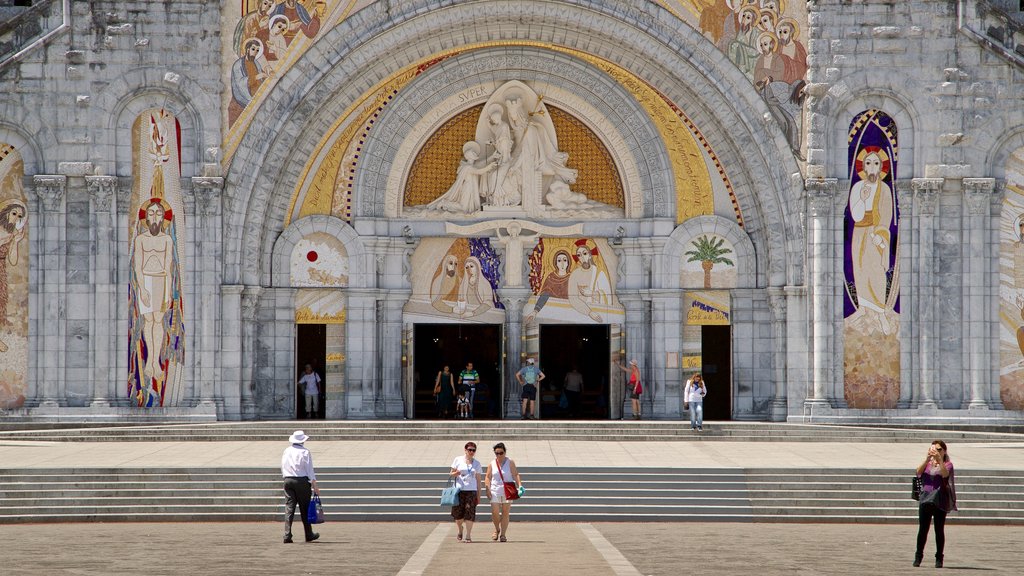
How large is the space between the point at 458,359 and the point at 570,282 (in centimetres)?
393

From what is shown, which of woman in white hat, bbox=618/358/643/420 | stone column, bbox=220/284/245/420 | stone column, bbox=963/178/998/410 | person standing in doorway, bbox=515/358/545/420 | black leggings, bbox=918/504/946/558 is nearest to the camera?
black leggings, bbox=918/504/946/558

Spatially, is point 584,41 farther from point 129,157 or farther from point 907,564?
point 907,564

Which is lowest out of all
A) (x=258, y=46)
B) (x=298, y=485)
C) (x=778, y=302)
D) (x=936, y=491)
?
(x=298, y=485)

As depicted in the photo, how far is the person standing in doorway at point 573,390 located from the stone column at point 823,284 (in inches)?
221

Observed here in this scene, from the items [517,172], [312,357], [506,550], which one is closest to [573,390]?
[517,172]

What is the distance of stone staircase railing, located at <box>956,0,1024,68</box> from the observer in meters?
30.7

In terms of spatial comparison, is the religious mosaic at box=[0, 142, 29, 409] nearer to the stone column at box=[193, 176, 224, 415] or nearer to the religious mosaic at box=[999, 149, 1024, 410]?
the stone column at box=[193, 176, 224, 415]

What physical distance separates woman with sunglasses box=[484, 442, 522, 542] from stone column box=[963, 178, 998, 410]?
14.6 meters

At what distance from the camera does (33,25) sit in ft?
102

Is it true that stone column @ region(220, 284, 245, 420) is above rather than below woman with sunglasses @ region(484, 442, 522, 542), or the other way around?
above

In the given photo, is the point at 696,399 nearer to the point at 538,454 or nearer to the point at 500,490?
the point at 538,454

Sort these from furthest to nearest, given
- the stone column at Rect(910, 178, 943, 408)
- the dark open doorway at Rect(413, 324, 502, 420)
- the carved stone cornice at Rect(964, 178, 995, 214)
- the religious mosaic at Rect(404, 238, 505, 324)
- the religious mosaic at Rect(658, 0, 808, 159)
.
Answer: the dark open doorway at Rect(413, 324, 502, 420), the religious mosaic at Rect(404, 238, 505, 324), the religious mosaic at Rect(658, 0, 808, 159), the stone column at Rect(910, 178, 943, 408), the carved stone cornice at Rect(964, 178, 995, 214)

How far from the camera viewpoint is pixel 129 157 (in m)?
31.5

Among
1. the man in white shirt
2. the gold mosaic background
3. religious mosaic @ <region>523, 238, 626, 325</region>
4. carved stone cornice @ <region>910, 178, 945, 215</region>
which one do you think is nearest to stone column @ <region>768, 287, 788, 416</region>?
carved stone cornice @ <region>910, 178, 945, 215</region>
